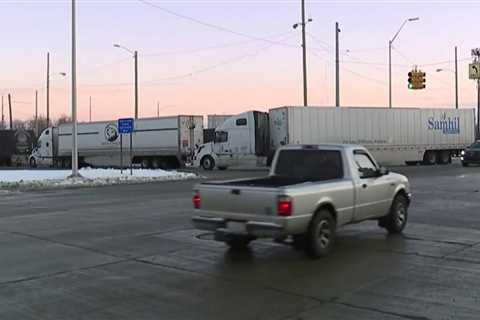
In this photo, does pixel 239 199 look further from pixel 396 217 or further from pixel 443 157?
pixel 443 157

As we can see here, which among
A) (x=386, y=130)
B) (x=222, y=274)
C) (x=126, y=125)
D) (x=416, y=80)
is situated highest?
(x=416, y=80)

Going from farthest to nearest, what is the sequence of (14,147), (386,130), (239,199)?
1. (14,147)
2. (386,130)
3. (239,199)

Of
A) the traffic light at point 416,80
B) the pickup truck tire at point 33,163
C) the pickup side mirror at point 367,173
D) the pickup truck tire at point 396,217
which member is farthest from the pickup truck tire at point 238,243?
the pickup truck tire at point 33,163

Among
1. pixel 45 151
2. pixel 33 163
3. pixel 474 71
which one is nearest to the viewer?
pixel 45 151

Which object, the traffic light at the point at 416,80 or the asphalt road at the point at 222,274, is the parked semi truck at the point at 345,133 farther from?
the asphalt road at the point at 222,274

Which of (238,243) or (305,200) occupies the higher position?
(305,200)

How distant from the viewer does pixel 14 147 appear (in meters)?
56.2

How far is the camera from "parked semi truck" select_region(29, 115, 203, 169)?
Result: 144 ft

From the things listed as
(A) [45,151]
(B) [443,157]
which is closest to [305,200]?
(B) [443,157]

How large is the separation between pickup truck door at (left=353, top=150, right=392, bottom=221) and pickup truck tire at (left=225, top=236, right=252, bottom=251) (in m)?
1.83

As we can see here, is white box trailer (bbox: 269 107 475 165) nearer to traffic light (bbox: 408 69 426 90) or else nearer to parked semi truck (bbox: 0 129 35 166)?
traffic light (bbox: 408 69 426 90)

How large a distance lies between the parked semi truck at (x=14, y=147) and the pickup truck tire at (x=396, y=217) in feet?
162

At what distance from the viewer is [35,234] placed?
1197cm

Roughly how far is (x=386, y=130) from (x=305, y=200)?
35316mm
